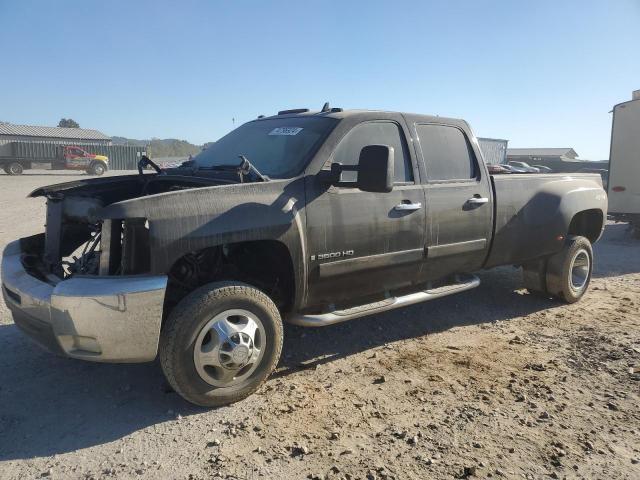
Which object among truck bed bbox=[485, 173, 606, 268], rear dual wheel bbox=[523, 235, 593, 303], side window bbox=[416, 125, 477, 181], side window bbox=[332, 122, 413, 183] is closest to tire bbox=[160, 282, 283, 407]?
side window bbox=[332, 122, 413, 183]

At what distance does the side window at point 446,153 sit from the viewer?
446 centimetres

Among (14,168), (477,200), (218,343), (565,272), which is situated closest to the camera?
(218,343)

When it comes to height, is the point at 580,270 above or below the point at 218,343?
above

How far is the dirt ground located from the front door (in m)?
0.67

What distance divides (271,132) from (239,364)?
2.03 m

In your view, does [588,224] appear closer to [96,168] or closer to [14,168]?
[14,168]

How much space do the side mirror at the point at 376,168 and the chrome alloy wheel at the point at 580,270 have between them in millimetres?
3557

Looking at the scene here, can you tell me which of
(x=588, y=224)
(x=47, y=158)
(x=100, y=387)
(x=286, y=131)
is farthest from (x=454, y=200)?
(x=47, y=158)

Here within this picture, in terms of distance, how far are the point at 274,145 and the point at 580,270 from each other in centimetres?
413

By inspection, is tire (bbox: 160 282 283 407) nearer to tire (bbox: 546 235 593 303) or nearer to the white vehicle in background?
tire (bbox: 546 235 593 303)

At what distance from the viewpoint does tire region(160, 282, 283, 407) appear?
3.04 metres

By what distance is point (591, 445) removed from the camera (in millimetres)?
2895

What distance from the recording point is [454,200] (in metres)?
4.47

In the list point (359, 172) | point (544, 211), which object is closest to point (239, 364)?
point (359, 172)
